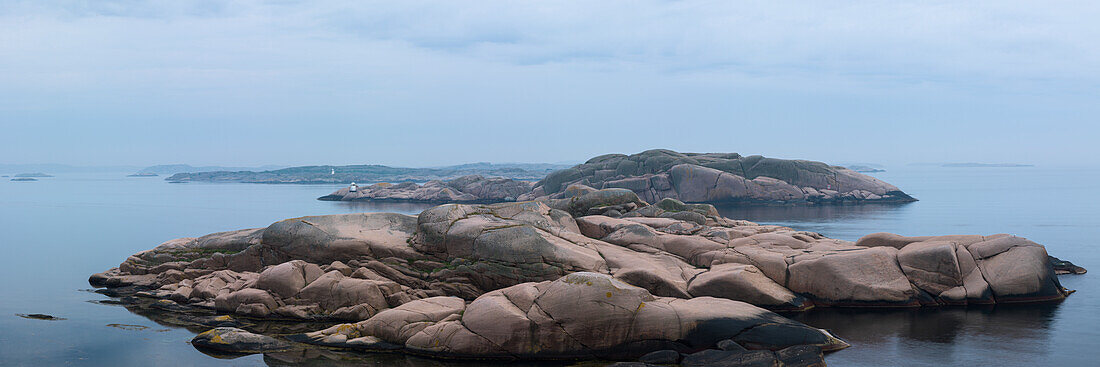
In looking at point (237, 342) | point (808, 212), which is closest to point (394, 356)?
point (237, 342)

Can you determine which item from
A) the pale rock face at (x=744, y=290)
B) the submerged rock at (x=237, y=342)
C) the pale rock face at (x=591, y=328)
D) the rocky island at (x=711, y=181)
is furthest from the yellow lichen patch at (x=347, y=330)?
the rocky island at (x=711, y=181)

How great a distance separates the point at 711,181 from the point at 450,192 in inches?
1319

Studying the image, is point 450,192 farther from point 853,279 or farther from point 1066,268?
point 853,279

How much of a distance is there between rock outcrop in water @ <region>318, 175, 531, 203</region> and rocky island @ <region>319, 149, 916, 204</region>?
23 centimetres

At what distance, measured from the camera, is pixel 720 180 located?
69.7 metres

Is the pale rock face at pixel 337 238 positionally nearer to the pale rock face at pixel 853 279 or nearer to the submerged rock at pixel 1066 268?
the pale rock face at pixel 853 279

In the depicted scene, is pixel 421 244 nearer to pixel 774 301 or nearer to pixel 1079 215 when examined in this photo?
pixel 774 301

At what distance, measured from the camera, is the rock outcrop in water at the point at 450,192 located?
8456 cm

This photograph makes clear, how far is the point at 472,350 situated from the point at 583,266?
20.0 ft

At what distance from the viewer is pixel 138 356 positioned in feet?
50.7

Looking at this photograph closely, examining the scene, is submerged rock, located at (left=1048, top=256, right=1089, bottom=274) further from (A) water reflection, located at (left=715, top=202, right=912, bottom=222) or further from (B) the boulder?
(A) water reflection, located at (left=715, top=202, right=912, bottom=222)

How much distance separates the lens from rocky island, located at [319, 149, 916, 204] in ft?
227

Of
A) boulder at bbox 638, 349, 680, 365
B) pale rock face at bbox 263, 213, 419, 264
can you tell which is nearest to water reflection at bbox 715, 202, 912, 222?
pale rock face at bbox 263, 213, 419, 264

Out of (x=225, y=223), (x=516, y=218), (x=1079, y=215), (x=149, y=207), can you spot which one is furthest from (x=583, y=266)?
(x=149, y=207)
